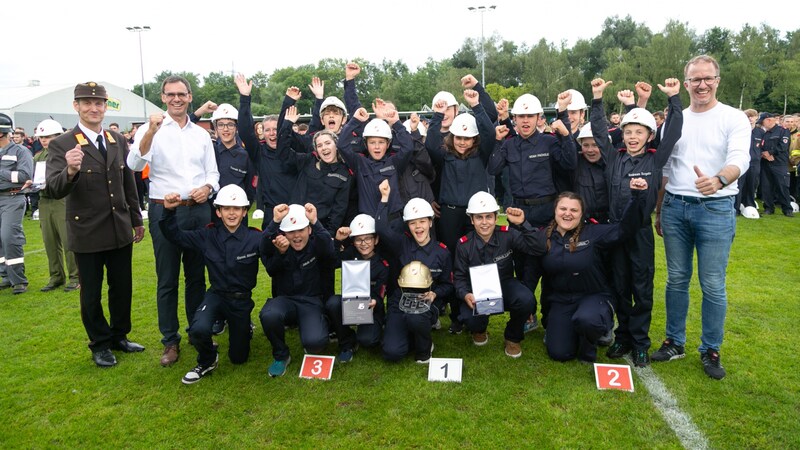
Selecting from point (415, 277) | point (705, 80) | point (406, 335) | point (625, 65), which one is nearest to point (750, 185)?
point (705, 80)

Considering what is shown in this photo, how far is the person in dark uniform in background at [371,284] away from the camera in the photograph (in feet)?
16.4

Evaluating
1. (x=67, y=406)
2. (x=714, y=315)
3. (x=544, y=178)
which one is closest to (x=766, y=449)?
(x=714, y=315)

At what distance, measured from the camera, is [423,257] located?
5.11m

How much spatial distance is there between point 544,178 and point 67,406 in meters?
4.85

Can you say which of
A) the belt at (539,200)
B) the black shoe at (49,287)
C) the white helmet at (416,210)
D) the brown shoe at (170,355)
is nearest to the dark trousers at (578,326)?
the belt at (539,200)

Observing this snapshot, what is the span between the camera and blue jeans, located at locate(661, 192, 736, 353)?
4242 mm

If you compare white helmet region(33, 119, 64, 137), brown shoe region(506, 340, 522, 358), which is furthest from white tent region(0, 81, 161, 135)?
brown shoe region(506, 340, 522, 358)

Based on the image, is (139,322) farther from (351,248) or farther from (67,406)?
(351,248)

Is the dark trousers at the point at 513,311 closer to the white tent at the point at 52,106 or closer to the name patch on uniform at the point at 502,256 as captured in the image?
the name patch on uniform at the point at 502,256

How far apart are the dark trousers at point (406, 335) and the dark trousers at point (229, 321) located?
53.2 inches

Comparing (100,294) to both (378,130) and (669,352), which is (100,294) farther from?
(669,352)

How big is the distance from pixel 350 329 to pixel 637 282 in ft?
9.09

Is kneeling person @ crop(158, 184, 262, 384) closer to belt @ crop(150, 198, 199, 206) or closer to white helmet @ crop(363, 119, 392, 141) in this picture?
belt @ crop(150, 198, 199, 206)

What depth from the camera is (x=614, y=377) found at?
424 cm
